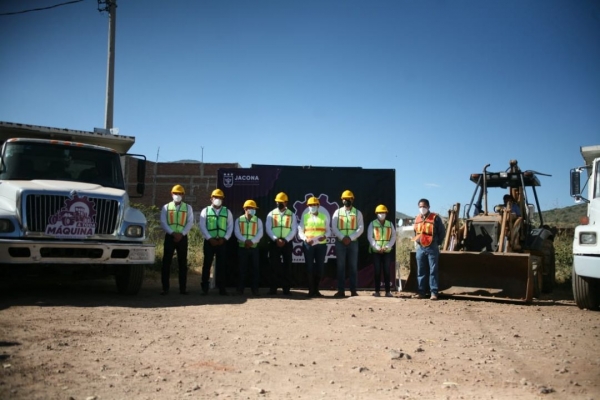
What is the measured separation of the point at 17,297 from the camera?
26.0ft

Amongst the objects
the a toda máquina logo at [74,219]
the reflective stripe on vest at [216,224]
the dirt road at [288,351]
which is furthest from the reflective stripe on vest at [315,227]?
the a toda máquina logo at [74,219]

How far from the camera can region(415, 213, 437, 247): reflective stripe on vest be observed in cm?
928

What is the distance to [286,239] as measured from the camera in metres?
9.92

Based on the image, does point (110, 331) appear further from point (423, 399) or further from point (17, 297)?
point (423, 399)

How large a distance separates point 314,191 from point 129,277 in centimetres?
438

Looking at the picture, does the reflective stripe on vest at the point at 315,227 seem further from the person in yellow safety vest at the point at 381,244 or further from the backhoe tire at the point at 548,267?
the backhoe tire at the point at 548,267

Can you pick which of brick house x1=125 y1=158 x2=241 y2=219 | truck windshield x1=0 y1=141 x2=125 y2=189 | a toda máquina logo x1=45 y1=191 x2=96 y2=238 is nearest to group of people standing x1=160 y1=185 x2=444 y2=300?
truck windshield x1=0 y1=141 x2=125 y2=189

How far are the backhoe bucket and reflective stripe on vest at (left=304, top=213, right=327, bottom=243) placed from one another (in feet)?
6.11

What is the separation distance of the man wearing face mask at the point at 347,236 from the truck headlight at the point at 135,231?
3.71m

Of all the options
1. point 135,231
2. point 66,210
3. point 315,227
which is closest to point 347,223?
point 315,227

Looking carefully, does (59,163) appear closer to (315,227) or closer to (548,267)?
(315,227)

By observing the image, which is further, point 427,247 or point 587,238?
point 427,247

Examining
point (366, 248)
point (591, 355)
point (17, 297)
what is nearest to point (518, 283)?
point (366, 248)

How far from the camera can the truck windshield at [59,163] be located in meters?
8.17
